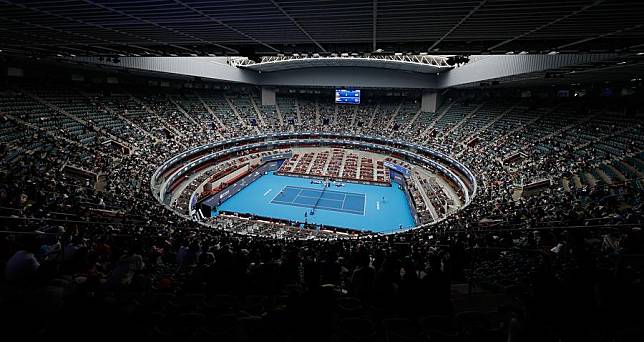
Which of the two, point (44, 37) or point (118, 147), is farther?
point (118, 147)

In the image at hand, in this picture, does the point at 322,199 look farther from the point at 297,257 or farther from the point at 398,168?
the point at 297,257

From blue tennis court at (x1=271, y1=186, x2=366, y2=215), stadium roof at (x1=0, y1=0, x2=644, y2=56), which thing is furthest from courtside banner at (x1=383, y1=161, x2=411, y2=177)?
stadium roof at (x1=0, y1=0, x2=644, y2=56)

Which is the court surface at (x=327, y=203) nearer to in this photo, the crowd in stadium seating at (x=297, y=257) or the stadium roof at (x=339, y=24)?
the crowd in stadium seating at (x=297, y=257)

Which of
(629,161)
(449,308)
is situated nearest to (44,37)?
(449,308)

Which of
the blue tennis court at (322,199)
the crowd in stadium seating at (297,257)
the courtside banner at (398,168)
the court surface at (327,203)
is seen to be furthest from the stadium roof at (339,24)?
the courtside banner at (398,168)

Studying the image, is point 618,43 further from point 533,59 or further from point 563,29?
point 533,59

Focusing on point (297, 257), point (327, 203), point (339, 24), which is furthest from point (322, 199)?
point (297, 257)
